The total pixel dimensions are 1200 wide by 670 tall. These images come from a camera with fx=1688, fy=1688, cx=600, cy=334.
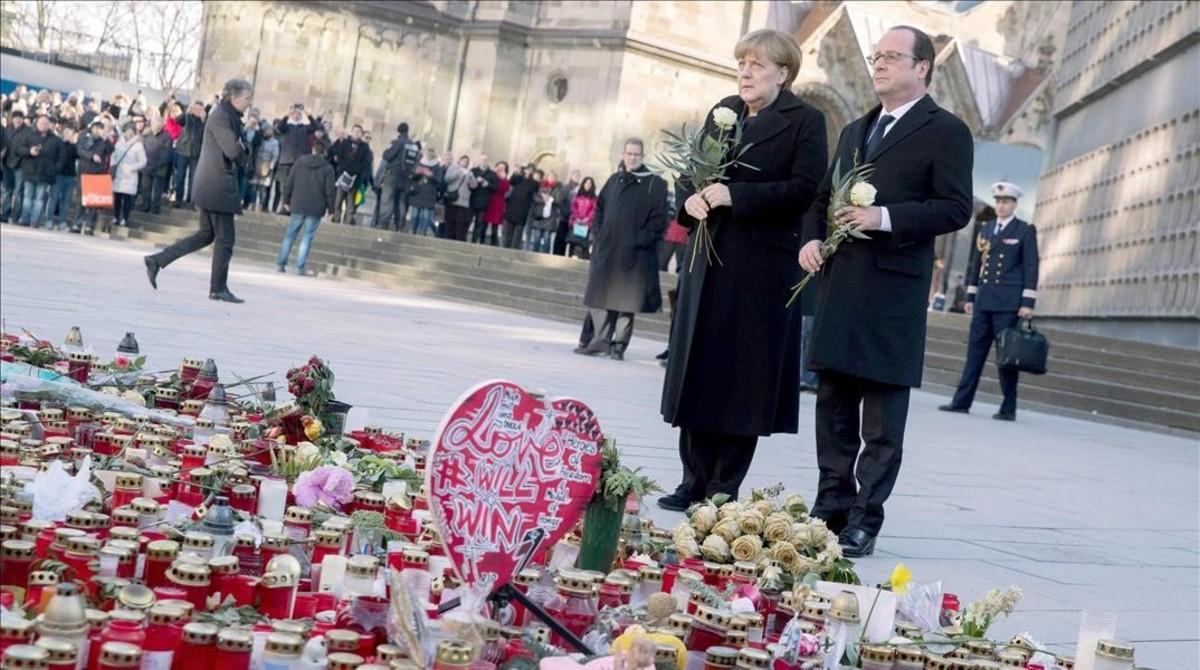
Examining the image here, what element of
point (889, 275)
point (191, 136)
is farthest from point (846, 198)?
point (191, 136)

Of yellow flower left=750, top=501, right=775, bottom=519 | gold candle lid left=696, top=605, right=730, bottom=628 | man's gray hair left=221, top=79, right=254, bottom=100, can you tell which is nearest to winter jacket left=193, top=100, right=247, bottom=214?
man's gray hair left=221, top=79, right=254, bottom=100

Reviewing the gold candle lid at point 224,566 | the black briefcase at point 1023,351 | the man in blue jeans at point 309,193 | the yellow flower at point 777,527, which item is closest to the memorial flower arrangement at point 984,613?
the yellow flower at point 777,527

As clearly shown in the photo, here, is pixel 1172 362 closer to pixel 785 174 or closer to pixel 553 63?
pixel 785 174

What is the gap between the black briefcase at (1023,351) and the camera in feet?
53.7

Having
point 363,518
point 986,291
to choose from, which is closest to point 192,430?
point 363,518

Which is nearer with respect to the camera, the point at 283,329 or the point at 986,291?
the point at 283,329

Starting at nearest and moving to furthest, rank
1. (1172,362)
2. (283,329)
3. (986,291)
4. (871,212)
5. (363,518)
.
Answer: (363,518) < (871,212) < (283,329) < (986,291) < (1172,362)

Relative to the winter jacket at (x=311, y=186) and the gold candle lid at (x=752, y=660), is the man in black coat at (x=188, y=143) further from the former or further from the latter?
the gold candle lid at (x=752, y=660)

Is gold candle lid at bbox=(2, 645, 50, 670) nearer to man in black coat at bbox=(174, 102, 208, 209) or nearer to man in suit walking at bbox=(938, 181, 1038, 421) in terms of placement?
man in suit walking at bbox=(938, 181, 1038, 421)

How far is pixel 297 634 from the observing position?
3367mm

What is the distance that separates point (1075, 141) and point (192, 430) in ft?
112

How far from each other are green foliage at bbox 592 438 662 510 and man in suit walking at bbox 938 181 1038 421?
39.0ft

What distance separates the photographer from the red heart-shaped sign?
12.1ft

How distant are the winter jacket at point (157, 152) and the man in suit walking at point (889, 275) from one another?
23.6 meters
